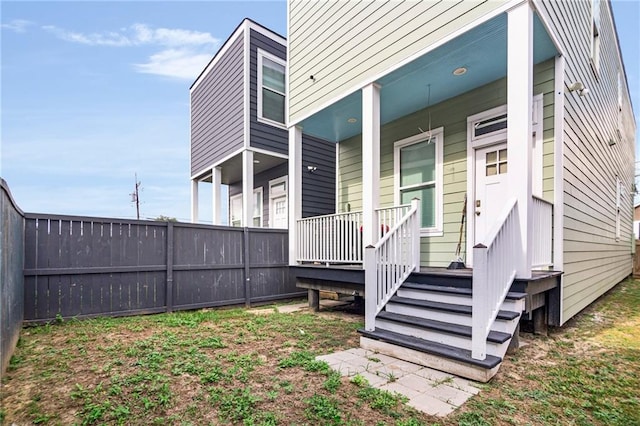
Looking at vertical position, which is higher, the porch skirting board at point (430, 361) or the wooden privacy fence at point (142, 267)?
the wooden privacy fence at point (142, 267)

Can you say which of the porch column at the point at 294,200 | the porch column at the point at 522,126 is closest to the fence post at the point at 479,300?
the porch column at the point at 522,126

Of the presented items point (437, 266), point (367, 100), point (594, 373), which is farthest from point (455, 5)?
point (594, 373)

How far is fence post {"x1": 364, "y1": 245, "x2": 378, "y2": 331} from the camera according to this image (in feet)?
11.9

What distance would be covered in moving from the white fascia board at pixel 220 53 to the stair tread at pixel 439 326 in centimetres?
744

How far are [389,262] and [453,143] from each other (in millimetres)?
2431

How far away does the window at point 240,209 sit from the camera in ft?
32.9

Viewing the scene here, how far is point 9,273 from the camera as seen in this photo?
3.03 m

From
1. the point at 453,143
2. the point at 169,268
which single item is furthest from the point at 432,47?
the point at 169,268

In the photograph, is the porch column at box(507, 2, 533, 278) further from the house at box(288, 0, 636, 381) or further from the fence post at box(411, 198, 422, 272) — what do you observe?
the fence post at box(411, 198, 422, 272)

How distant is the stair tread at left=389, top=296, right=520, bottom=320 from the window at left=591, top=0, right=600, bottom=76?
207 inches

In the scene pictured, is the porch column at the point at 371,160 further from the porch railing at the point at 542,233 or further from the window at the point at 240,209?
the window at the point at 240,209

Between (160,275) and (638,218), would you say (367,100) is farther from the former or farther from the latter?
(638,218)

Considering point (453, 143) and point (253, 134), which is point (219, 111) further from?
point (453, 143)

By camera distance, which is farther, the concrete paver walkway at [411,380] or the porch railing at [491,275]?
the porch railing at [491,275]
